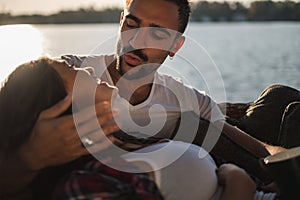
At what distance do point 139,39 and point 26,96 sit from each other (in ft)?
2.71

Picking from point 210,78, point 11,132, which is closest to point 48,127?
point 11,132

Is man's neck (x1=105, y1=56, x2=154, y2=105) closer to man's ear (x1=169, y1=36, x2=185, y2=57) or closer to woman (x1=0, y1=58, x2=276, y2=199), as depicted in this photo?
man's ear (x1=169, y1=36, x2=185, y2=57)

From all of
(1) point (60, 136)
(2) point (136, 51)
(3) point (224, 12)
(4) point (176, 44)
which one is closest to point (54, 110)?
(1) point (60, 136)

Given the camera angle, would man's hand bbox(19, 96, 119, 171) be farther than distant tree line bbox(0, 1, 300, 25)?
No

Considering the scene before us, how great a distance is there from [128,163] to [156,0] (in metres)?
0.96

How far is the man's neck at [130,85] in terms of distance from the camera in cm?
202

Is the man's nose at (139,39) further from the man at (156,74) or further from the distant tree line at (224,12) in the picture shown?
the distant tree line at (224,12)

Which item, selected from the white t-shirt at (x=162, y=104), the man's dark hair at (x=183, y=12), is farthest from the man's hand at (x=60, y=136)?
the man's dark hair at (x=183, y=12)

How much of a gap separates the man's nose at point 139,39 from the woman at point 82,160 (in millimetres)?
665

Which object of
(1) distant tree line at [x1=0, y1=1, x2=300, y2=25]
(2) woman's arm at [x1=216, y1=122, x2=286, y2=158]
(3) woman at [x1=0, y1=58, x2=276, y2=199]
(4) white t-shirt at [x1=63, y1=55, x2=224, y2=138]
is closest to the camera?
(3) woman at [x1=0, y1=58, x2=276, y2=199]

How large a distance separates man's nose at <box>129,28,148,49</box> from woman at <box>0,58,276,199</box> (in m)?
0.67

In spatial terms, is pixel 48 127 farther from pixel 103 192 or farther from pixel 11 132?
pixel 103 192

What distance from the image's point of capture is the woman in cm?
119

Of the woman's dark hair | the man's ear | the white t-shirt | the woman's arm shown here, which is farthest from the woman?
the man's ear
